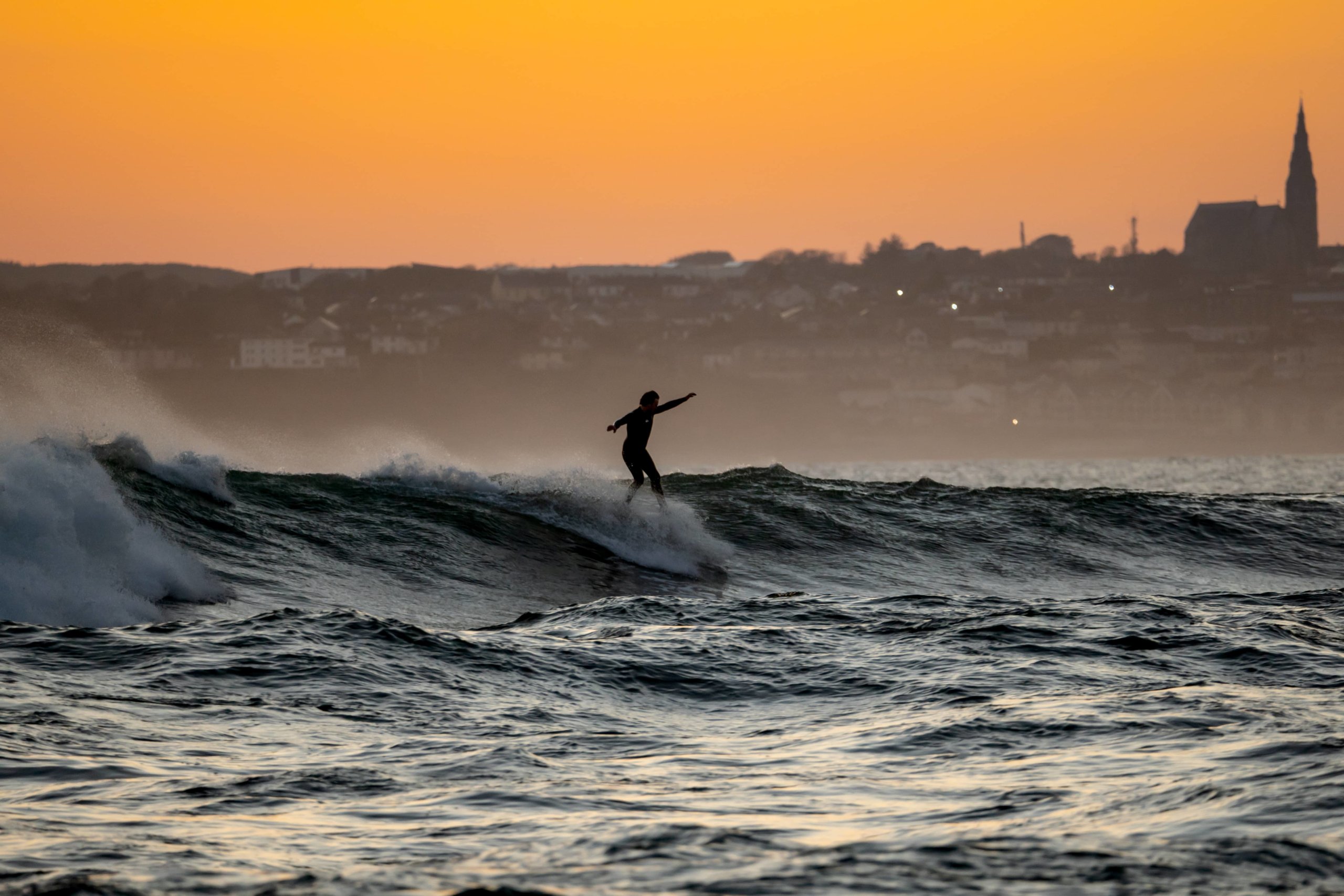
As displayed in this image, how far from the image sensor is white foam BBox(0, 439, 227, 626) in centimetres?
1022

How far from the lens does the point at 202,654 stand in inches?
340

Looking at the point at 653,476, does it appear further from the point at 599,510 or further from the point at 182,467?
the point at 182,467

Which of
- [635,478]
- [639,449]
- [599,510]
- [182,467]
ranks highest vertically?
[182,467]

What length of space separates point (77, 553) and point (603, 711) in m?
5.71

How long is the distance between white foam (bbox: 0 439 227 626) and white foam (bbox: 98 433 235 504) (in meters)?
3.54

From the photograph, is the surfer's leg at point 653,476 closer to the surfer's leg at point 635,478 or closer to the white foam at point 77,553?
the surfer's leg at point 635,478

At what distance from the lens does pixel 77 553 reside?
435 inches

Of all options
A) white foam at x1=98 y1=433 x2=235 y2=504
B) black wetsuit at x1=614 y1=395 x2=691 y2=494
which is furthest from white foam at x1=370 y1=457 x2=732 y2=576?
white foam at x1=98 y1=433 x2=235 y2=504

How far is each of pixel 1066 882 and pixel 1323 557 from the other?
1675cm

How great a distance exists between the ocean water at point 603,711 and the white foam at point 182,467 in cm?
5

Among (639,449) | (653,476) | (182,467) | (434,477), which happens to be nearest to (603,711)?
(653,476)

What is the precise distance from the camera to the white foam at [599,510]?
52.7ft

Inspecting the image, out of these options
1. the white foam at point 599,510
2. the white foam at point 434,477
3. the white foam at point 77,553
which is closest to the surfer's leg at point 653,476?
the white foam at point 599,510

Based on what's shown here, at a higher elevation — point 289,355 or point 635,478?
point 289,355
